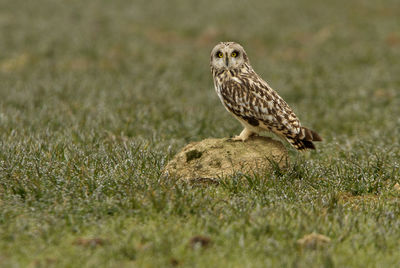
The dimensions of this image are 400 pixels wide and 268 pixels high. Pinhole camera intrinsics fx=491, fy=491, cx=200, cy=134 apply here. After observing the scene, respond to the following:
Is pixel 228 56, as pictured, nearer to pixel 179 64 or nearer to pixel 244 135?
pixel 244 135

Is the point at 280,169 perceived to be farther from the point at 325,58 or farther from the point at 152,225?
the point at 325,58

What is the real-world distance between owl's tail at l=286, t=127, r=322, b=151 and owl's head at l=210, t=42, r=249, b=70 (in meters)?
1.18

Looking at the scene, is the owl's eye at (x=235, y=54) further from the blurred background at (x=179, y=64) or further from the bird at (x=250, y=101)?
the blurred background at (x=179, y=64)

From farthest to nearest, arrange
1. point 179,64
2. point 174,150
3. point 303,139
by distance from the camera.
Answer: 1. point 179,64
2. point 174,150
3. point 303,139

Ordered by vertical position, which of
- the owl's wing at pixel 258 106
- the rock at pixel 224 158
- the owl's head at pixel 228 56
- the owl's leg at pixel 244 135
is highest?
the owl's head at pixel 228 56

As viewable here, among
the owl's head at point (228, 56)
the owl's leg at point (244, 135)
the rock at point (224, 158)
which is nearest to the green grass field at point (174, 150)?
the rock at point (224, 158)

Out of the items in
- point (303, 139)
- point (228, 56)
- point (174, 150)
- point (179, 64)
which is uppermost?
point (228, 56)

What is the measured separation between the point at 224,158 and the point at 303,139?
106cm

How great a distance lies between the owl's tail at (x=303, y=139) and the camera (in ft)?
20.4

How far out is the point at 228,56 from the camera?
20.8 feet

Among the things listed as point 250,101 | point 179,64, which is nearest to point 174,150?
point 250,101

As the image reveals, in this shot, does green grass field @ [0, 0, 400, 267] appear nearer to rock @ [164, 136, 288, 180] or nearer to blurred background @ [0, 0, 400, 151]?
blurred background @ [0, 0, 400, 151]

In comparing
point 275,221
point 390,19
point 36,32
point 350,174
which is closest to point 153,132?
point 350,174

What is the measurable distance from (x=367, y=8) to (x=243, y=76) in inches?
903
